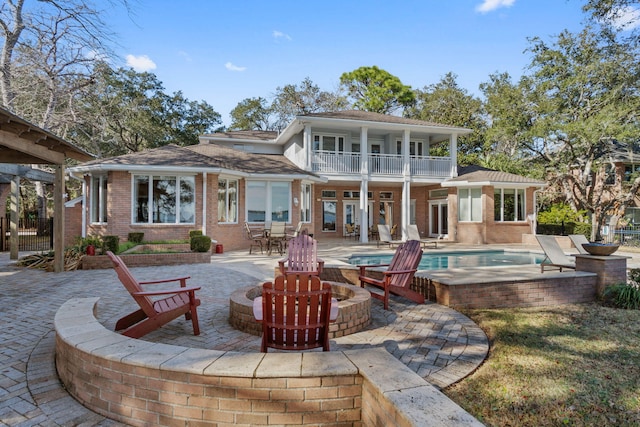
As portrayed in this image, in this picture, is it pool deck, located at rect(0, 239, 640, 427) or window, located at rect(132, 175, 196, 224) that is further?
window, located at rect(132, 175, 196, 224)

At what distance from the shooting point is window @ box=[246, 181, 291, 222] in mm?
16234

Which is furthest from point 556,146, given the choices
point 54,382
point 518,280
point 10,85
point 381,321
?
point 10,85

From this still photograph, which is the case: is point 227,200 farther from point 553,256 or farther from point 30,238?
point 553,256

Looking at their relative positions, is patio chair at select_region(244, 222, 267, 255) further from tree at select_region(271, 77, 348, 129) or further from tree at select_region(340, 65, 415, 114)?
tree at select_region(271, 77, 348, 129)

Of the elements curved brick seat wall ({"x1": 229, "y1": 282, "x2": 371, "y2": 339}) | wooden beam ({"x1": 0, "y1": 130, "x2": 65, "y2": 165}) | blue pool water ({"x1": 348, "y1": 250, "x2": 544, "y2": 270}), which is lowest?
blue pool water ({"x1": 348, "y1": 250, "x2": 544, "y2": 270})

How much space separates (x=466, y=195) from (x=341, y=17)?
10957mm

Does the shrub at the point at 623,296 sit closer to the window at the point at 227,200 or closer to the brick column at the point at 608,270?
the brick column at the point at 608,270

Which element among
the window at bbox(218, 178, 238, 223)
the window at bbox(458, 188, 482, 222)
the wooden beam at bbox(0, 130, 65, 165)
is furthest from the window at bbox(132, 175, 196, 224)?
the window at bbox(458, 188, 482, 222)

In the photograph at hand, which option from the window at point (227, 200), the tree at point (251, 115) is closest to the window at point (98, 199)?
the window at point (227, 200)

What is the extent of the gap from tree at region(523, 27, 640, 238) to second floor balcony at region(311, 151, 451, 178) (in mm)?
5302

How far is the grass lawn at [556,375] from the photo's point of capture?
2.68 metres

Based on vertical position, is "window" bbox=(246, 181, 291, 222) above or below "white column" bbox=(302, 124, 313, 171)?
below

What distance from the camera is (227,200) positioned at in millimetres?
15469

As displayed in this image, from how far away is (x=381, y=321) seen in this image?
475cm
